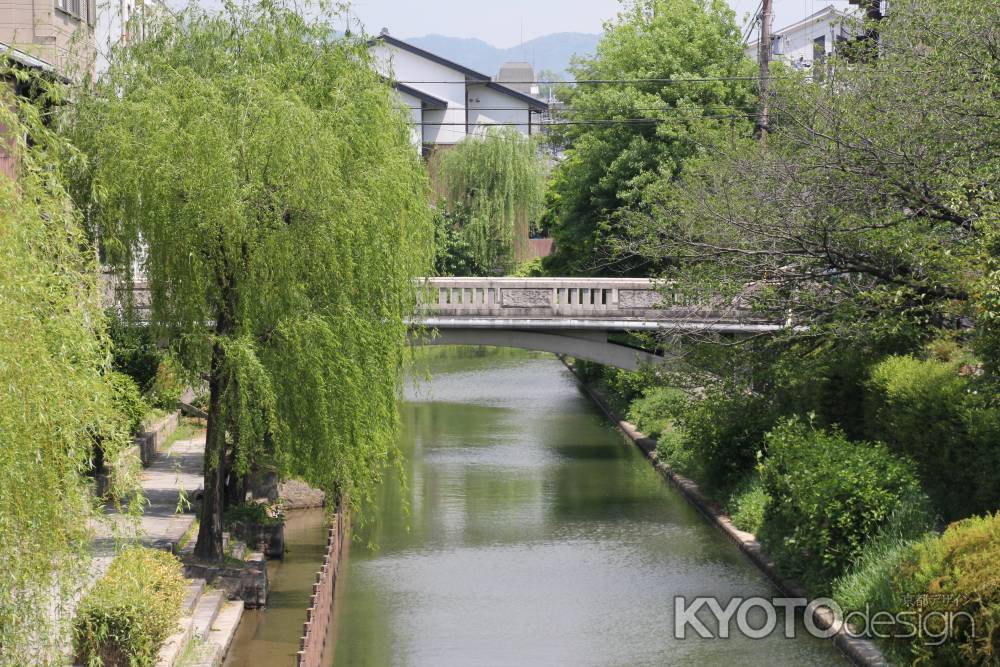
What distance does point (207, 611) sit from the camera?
673 inches

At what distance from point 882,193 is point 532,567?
7.78 metres

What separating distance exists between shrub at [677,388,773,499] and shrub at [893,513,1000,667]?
1130cm

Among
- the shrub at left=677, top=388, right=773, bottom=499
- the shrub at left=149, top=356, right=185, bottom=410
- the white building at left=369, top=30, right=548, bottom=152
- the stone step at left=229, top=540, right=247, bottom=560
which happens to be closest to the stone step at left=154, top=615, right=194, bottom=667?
the shrub at left=149, top=356, right=185, bottom=410

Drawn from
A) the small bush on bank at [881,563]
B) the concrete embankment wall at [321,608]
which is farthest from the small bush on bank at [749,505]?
the concrete embankment wall at [321,608]

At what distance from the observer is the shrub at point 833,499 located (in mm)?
17672

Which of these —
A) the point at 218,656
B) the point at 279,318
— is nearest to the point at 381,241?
the point at 279,318

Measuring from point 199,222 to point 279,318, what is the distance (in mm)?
1587

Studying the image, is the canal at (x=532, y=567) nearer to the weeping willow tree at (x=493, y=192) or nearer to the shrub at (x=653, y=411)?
the shrub at (x=653, y=411)

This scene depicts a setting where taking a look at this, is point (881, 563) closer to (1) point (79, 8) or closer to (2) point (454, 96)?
(1) point (79, 8)

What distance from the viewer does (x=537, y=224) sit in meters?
62.8

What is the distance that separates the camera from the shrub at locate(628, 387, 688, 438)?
107ft

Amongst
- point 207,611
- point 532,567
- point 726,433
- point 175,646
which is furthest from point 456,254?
point 175,646

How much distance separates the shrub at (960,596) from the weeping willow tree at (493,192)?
4534cm

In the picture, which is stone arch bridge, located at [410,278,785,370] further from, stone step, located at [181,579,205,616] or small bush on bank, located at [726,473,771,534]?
stone step, located at [181,579,205,616]
